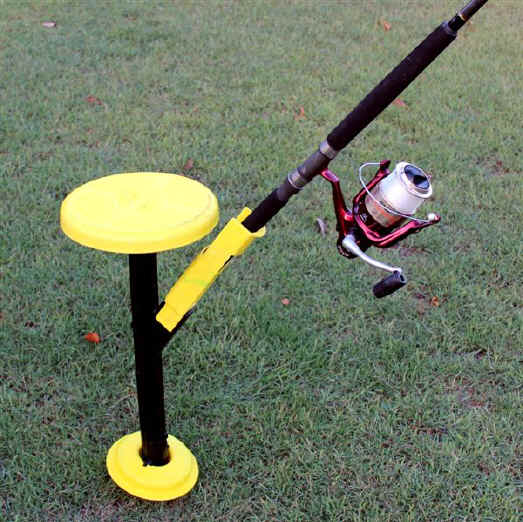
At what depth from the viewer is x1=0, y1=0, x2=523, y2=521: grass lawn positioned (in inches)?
91.2

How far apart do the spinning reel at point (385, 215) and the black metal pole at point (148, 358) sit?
1.69 ft

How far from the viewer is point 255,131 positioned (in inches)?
173

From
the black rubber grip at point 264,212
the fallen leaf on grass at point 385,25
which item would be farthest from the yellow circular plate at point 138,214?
the fallen leaf on grass at point 385,25

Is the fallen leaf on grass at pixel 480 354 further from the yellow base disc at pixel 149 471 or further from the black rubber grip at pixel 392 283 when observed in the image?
the black rubber grip at pixel 392 283

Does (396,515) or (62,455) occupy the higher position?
(396,515)

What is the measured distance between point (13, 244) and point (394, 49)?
3.81 m

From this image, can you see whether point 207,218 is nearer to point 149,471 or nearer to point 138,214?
point 138,214

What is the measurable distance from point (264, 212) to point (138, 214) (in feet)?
1.03

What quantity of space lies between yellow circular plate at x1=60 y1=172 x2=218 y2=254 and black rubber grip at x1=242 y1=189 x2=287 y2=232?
0.10 m

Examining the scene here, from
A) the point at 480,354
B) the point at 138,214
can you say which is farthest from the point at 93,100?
the point at 138,214

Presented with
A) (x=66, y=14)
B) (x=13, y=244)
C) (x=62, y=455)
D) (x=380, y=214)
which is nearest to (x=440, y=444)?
(x=380, y=214)

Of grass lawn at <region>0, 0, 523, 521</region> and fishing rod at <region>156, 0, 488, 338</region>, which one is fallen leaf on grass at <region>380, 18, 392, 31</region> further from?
fishing rod at <region>156, 0, 488, 338</region>

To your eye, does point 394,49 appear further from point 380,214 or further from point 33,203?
point 380,214

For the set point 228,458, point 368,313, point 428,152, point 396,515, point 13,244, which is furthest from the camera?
point 428,152
